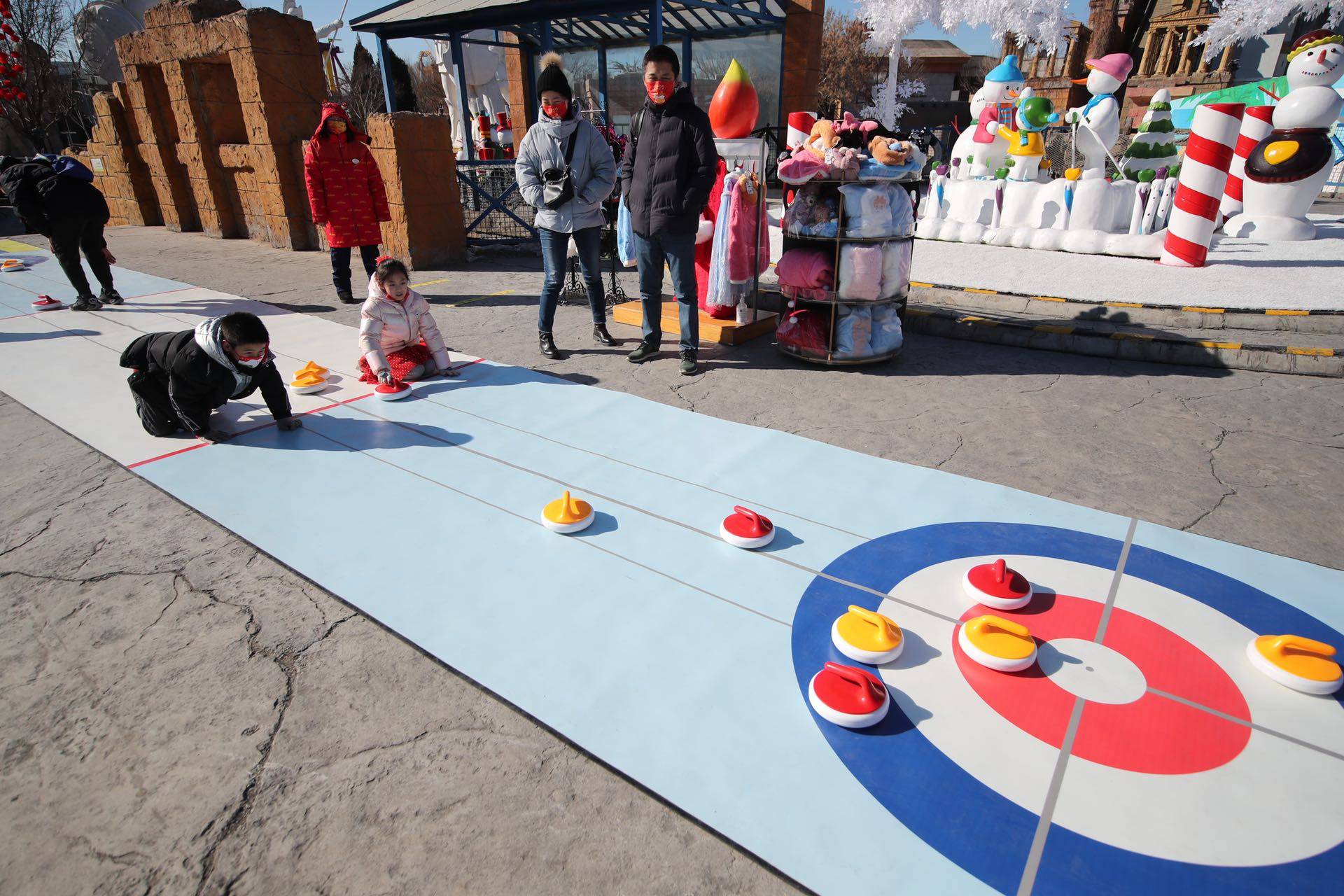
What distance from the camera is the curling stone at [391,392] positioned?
439cm

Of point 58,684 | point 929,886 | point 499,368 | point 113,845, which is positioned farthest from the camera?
point 499,368

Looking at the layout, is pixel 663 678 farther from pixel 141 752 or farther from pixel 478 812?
pixel 141 752

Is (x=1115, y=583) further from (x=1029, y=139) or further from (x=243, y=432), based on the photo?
(x=1029, y=139)

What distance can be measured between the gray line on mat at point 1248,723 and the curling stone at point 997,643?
350mm

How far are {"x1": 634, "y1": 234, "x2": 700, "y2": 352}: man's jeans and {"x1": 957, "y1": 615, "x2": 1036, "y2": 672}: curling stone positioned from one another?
2.98 m

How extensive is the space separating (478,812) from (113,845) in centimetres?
84

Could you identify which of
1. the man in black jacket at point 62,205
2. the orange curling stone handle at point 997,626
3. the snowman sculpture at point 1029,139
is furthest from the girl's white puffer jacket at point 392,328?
the snowman sculpture at point 1029,139

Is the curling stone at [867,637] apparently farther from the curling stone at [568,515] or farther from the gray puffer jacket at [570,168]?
the gray puffer jacket at [570,168]

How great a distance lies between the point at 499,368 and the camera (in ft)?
16.4

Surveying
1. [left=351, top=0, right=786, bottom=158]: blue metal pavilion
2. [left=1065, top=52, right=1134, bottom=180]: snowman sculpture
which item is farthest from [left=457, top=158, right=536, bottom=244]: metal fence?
[left=1065, top=52, right=1134, bottom=180]: snowman sculpture

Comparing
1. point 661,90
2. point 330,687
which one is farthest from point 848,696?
point 661,90

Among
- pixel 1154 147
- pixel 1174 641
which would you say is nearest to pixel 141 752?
pixel 1174 641

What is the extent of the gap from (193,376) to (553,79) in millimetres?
2792

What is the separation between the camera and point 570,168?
15.3ft
